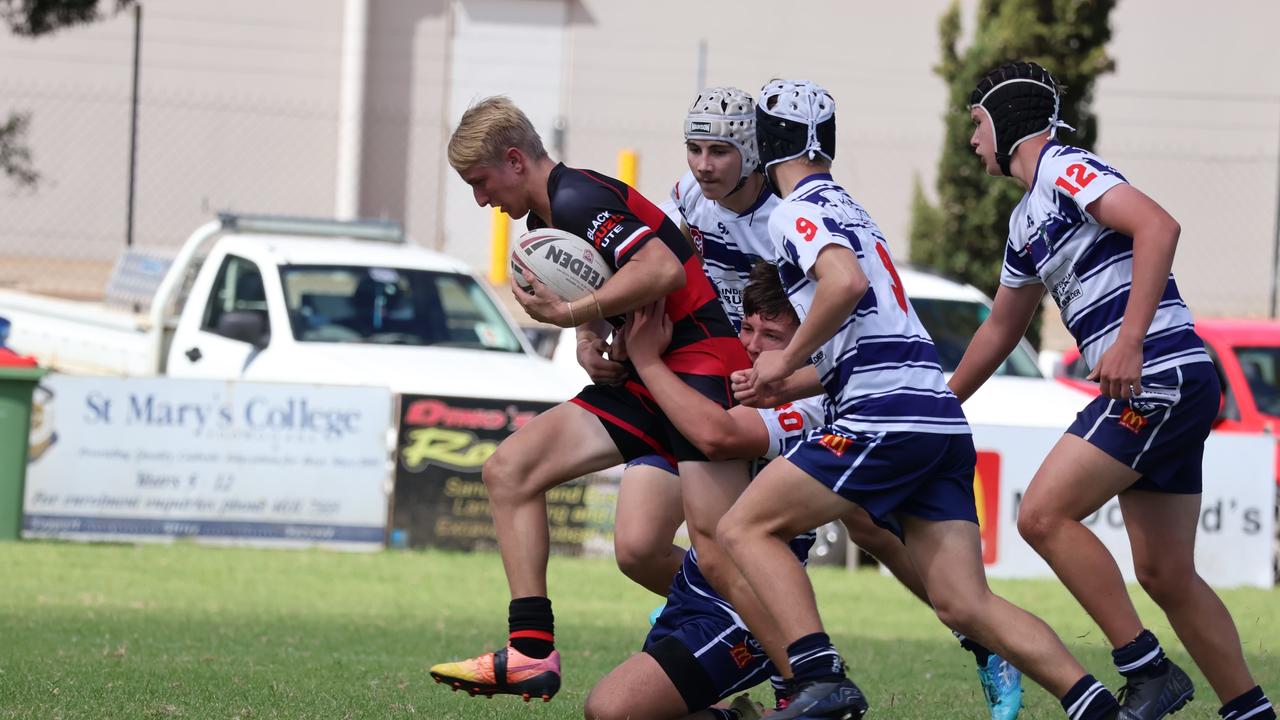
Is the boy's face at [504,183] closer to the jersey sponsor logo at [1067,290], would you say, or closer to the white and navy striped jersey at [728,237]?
the white and navy striped jersey at [728,237]

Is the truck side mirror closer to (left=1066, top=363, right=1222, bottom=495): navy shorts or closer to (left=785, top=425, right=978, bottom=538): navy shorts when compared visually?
(left=785, top=425, right=978, bottom=538): navy shorts

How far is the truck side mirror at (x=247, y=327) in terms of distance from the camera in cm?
1244

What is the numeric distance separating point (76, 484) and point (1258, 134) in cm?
2106

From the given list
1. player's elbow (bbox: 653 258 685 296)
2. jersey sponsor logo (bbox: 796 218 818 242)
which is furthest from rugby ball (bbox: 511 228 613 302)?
jersey sponsor logo (bbox: 796 218 818 242)

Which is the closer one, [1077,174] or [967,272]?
[1077,174]

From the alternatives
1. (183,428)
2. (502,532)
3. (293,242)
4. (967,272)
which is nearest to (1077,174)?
(502,532)

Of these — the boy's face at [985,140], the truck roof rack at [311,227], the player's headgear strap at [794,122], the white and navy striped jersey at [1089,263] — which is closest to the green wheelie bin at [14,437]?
the truck roof rack at [311,227]

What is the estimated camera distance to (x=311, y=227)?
47.4 feet

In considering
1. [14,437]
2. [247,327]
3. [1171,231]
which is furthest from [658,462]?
[14,437]

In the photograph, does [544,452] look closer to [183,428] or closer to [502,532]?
[502,532]

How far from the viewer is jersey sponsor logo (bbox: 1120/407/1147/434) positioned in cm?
547

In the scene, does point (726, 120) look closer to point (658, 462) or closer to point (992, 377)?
point (658, 462)

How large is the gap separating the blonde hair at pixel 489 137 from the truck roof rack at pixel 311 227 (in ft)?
28.9

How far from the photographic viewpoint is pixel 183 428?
1224 centimetres
